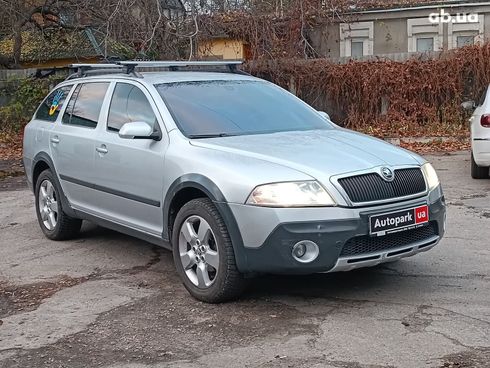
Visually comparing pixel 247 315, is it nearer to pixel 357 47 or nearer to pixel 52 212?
pixel 52 212

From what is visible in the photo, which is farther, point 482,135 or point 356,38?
point 356,38

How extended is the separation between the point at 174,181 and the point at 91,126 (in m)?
1.67

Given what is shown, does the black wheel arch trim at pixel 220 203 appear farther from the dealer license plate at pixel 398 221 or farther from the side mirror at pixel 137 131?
the dealer license plate at pixel 398 221

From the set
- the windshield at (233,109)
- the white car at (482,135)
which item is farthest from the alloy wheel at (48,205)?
the white car at (482,135)

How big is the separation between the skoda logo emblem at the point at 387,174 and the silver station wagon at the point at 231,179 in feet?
0.03

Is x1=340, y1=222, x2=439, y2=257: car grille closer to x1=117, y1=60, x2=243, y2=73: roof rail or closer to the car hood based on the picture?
the car hood

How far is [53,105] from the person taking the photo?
7.69 metres

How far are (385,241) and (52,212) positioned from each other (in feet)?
12.9

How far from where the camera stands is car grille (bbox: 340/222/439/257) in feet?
15.7

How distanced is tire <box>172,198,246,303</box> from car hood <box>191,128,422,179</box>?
1.64 ft

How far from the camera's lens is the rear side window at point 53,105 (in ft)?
24.7

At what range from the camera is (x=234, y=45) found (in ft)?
64.8

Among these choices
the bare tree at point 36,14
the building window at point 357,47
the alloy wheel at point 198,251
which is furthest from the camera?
the building window at point 357,47

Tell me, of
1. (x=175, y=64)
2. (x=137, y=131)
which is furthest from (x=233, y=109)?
(x=175, y=64)
